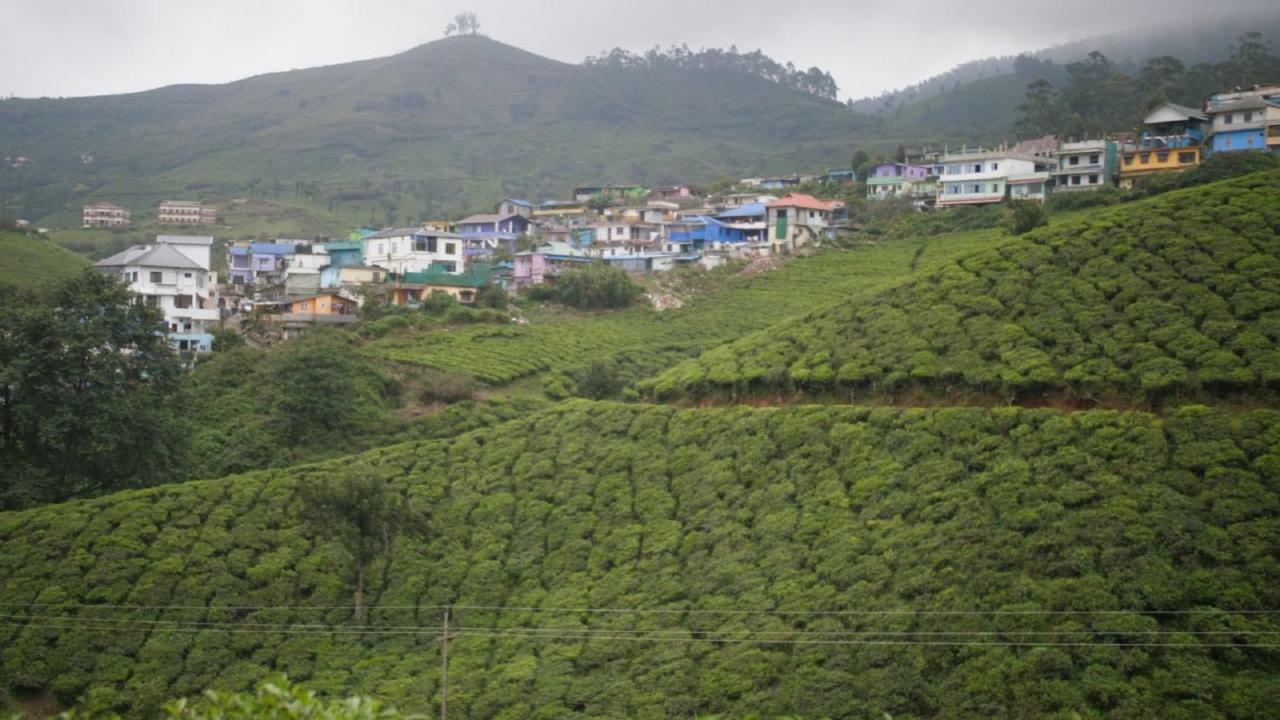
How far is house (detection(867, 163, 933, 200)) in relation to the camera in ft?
195

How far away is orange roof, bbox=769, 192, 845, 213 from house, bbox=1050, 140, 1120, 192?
10.9m

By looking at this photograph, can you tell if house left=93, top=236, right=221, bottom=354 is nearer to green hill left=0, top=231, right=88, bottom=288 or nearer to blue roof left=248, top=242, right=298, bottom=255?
green hill left=0, top=231, right=88, bottom=288

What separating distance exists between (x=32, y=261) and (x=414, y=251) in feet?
56.8

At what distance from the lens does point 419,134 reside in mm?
114062

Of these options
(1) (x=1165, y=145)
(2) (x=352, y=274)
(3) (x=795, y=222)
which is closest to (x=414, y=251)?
(2) (x=352, y=274)

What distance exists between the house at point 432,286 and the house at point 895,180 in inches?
960

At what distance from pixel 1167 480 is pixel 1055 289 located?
846 centimetres

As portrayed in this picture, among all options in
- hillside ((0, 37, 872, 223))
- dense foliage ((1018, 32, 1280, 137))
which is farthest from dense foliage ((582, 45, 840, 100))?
dense foliage ((1018, 32, 1280, 137))

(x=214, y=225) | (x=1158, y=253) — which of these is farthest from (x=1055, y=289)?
(x=214, y=225)

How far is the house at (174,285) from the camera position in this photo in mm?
44812

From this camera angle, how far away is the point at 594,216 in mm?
65312

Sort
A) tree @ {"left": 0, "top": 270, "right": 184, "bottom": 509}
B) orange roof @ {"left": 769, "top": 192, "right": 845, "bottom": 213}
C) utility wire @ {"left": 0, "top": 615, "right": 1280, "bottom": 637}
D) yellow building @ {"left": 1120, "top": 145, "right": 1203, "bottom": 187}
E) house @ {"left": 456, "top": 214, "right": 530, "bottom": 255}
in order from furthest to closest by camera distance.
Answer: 1. house @ {"left": 456, "top": 214, "right": 530, "bottom": 255}
2. orange roof @ {"left": 769, "top": 192, "right": 845, "bottom": 213}
3. yellow building @ {"left": 1120, "top": 145, "right": 1203, "bottom": 187}
4. tree @ {"left": 0, "top": 270, "right": 184, "bottom": 509}
5. utility wire @ {"left": 0, "top": 615, "right": 1280, "bottom": 637}

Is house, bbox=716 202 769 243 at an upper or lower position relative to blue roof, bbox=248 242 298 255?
upper

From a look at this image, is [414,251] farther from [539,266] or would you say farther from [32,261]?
[32,261]
